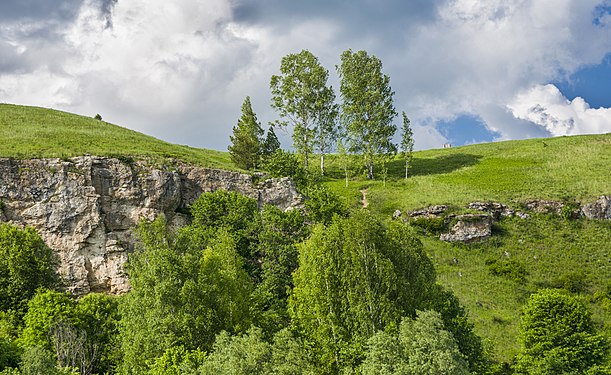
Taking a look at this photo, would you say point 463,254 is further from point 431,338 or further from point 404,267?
point 431,338

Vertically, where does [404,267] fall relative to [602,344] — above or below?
above

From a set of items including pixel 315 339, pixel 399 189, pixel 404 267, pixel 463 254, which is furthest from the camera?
pixel 399 189

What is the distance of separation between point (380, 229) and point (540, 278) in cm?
3150

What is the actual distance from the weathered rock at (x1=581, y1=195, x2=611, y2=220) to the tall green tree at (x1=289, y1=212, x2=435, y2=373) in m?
47.8

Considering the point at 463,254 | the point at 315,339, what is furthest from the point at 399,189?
the point at 315,339

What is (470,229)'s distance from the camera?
6512 centimetres

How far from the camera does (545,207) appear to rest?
72812mm

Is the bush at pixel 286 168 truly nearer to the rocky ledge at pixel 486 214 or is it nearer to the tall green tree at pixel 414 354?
the rocky ledge at pixel 486 214

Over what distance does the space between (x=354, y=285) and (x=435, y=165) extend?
75243 mm

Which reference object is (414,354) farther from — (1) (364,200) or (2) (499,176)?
(2) (499,176)

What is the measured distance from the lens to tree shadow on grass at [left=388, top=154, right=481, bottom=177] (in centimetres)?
9519

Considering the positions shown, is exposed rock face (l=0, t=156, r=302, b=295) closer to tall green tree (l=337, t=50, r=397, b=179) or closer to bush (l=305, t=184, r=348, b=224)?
bush (l=305, t=184, r=348, b=224)

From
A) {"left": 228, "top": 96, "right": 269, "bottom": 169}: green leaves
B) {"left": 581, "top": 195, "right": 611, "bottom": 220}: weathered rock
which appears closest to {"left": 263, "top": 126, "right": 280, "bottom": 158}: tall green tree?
{"left": 228, "top": 96, "right": 269, "bottom": 169}: green leaves

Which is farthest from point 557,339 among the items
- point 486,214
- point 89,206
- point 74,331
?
point 89,206
